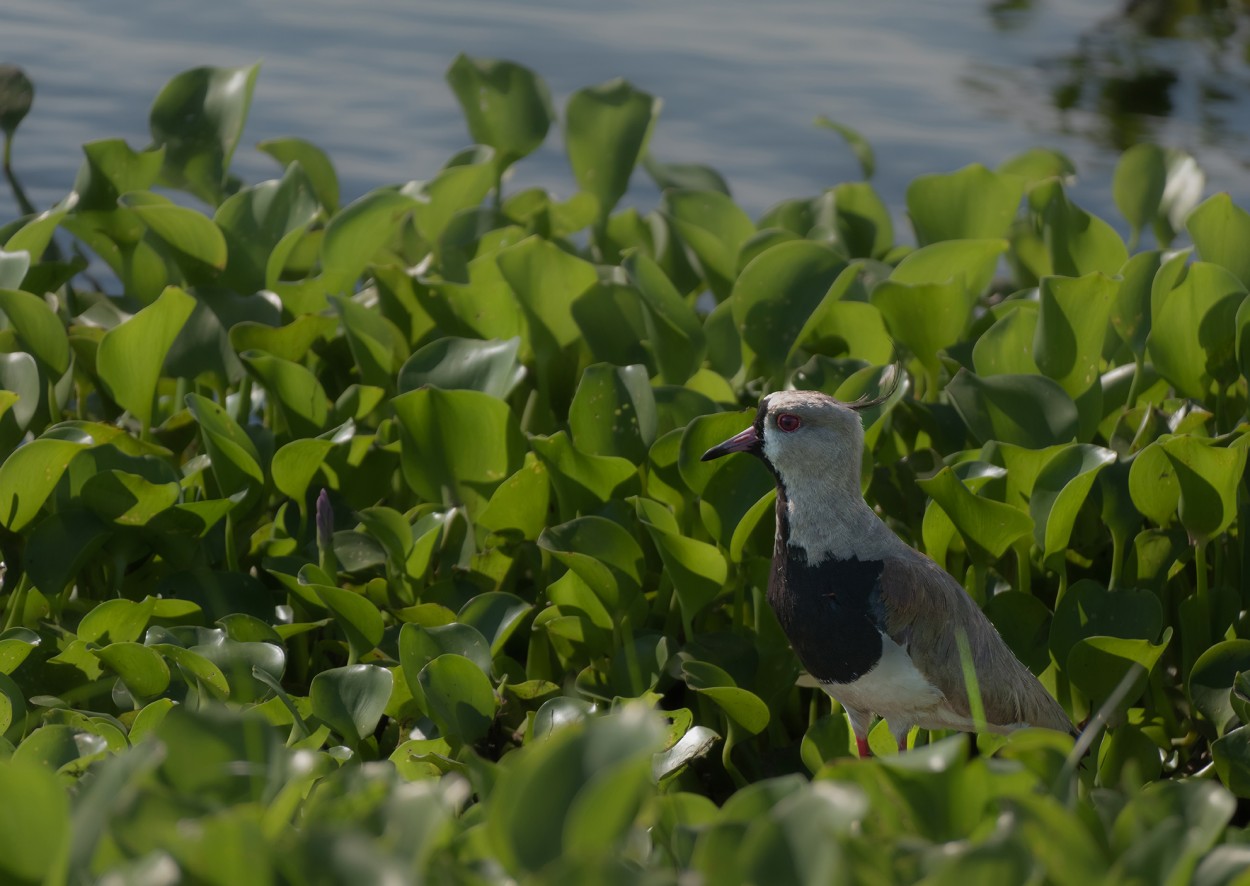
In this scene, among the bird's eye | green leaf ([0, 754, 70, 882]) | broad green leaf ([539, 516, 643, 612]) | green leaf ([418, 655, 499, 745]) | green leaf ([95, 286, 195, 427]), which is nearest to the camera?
green leaf ([0, 754, 70, 882])

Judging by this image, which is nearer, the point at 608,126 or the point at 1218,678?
the point at 1218,678

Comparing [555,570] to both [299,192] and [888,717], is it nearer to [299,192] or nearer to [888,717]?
[888,717]

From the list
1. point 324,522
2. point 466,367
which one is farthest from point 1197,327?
point 324,522

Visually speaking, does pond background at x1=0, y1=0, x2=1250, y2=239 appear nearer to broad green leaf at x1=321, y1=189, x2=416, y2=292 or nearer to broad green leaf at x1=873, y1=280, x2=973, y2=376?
broad green leaf at x1=321, y1=189, x2=416, y2=292

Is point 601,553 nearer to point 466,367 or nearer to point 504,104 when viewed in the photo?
point 466,367

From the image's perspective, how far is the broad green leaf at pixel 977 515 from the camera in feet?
10.4

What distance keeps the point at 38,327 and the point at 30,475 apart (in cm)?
61

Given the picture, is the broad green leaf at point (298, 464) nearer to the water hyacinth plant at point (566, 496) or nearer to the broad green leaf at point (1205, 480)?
the water hyacinth plant at point (566, 496)

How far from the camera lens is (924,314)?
3.95 m

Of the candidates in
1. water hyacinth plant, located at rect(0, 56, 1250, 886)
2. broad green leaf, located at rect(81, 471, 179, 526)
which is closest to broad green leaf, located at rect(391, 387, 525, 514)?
water hyacinth plant, located at rect(0, 56, 1250, 886)

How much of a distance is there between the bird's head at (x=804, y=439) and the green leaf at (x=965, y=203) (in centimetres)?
180

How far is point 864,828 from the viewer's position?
81.8 inches

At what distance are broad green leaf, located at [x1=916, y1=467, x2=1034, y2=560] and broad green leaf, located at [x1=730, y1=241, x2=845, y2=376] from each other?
847mm

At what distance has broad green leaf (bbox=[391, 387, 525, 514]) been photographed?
351 cm
